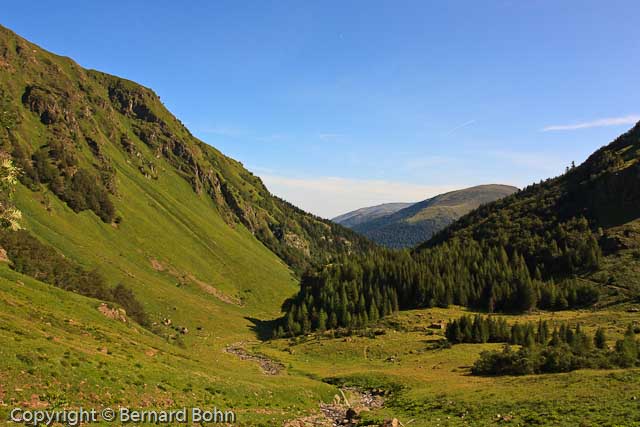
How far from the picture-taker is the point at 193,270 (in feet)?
594

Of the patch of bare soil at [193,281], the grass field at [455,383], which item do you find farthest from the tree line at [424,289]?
the patch of bare soil at [193,281]

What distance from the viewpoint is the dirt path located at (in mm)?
80500

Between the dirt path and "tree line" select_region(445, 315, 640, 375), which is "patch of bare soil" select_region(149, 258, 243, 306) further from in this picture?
"tree line" select_region(445, 315, 640, 375)

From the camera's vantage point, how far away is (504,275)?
152m

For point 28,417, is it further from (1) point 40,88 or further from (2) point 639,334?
(1) point 40,88

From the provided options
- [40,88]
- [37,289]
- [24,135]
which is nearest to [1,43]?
[40,88]

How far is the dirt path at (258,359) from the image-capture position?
264 feet

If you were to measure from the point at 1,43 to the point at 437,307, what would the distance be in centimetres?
22640

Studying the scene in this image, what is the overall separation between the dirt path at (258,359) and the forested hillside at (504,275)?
87.1 ft

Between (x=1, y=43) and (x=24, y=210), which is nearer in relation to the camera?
(x=24, y=210)

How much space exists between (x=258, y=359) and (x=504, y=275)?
10247 centimetres

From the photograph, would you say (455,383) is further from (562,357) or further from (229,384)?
(229,384)

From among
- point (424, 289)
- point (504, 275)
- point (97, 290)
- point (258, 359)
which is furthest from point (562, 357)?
point (504, 275)

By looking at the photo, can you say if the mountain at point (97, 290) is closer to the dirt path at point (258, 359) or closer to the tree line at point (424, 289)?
the dirt path at point (258, 359)
